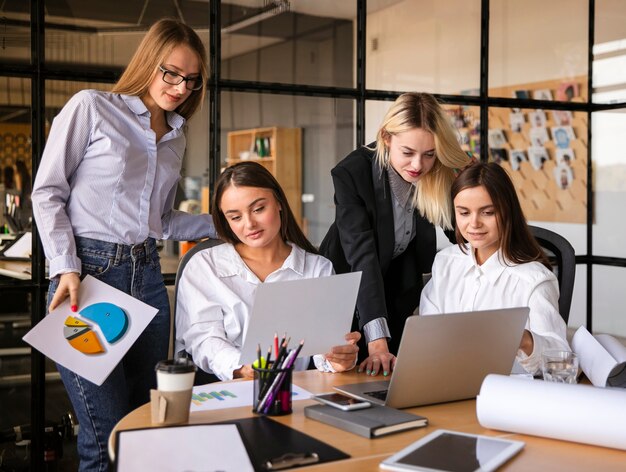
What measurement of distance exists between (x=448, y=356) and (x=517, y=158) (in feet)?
7.78

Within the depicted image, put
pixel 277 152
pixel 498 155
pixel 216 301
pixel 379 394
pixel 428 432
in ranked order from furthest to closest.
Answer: pixel 498 155 → pixel 277 152 → pixel 216 301 → pixel 379 394 → pixel 428 432

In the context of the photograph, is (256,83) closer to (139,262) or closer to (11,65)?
(11,65)

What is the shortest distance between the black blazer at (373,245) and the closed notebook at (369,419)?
67cm

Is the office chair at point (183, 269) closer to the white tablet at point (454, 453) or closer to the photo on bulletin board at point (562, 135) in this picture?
the white tablet at point (454, 453)

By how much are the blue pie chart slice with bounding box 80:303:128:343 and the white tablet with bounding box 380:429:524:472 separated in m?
0.87

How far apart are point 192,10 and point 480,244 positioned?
141cm

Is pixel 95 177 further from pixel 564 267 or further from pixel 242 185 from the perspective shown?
pixel 564 267

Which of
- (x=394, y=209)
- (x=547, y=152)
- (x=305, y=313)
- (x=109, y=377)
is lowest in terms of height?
(x=109, y=377)

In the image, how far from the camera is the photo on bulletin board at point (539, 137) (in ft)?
12.4

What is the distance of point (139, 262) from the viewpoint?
86.2 inches

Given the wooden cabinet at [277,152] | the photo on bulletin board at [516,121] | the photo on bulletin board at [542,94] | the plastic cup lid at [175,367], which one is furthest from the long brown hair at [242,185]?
the photo on bulletin board at [542,94]

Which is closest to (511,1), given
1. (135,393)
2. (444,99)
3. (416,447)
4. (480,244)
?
(444,99)

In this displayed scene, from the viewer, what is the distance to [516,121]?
12.0 feet

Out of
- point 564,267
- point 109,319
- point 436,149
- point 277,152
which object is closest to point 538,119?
point 277,152
